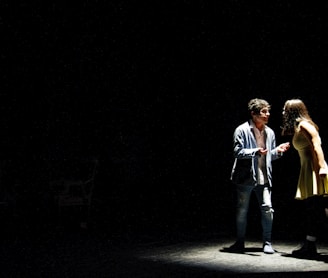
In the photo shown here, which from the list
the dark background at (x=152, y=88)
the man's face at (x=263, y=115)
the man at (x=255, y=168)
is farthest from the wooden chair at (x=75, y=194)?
the man's face at (x=263, y=115)

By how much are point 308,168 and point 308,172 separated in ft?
0.14

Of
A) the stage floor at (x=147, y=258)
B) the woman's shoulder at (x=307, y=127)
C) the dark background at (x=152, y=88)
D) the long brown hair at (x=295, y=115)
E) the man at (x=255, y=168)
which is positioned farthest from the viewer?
the dark background at (x=152, y=88)

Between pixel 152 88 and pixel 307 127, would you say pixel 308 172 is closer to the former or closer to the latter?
pixel 307 127

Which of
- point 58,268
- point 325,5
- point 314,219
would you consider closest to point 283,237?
point 314,219

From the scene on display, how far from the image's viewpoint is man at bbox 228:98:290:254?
6.02 metres

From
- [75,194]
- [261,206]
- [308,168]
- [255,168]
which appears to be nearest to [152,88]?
[75,194]

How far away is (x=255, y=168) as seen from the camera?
6.03 meters

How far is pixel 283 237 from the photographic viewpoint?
7.34 m

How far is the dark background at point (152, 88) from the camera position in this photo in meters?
11.0

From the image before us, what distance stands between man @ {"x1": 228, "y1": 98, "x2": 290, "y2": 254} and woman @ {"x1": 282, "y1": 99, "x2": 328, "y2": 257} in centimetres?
22

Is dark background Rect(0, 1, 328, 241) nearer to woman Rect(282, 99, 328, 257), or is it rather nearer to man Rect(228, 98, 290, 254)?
man Rect(228, 98, 290, 254)

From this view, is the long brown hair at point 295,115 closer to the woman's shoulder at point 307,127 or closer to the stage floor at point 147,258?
the woman's shoulder at point 307,127

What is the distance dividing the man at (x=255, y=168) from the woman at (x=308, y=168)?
0.71ft

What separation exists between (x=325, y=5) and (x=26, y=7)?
6.10 m
